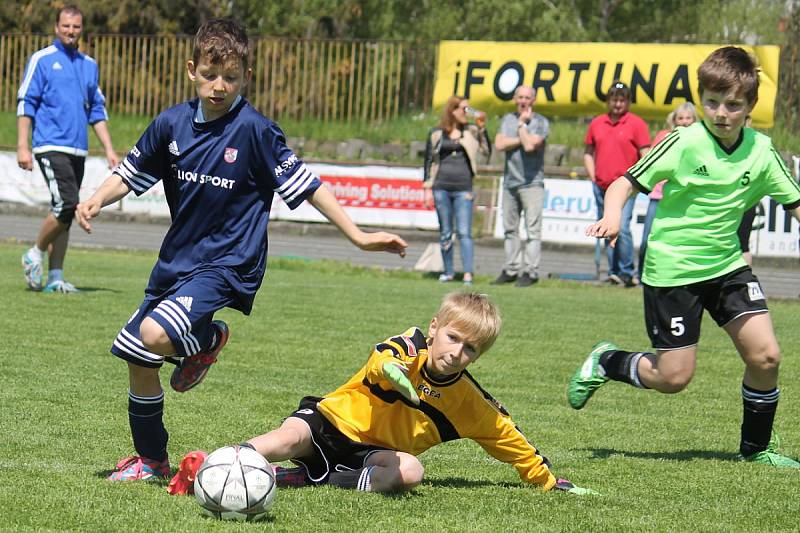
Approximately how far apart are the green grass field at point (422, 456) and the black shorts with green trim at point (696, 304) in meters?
0.59

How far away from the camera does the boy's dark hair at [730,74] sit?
18.3ft

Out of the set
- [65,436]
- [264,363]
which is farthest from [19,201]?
[65,436]

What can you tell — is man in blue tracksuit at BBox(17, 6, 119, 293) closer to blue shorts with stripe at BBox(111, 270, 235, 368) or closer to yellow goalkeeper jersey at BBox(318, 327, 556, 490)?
blue shorts with stripe at BBox(111, 270, 235, 368)

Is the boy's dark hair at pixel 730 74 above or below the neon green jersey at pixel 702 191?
above

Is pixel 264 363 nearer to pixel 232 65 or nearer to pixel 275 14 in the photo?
pixel 232 65

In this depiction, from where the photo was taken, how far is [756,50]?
21141 millimetres

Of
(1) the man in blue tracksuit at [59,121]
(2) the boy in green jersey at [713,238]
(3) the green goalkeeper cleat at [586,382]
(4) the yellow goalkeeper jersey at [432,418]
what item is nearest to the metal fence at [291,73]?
(1) the man in blue tracksuit at [59,121]

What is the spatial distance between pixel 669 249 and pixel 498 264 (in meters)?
12.4

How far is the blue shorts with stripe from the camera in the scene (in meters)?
4.70

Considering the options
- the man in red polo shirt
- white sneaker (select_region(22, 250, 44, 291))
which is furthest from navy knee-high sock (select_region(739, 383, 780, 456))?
the man in red polo shirt

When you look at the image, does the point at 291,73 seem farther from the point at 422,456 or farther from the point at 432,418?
the point at 432,418

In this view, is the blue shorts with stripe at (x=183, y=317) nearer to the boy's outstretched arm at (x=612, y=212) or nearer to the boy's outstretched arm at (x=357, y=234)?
the boy's outstretched arm at (x=357, y=234)

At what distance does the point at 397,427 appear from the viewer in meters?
5.08

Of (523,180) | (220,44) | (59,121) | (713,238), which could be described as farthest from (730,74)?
(523,180)
